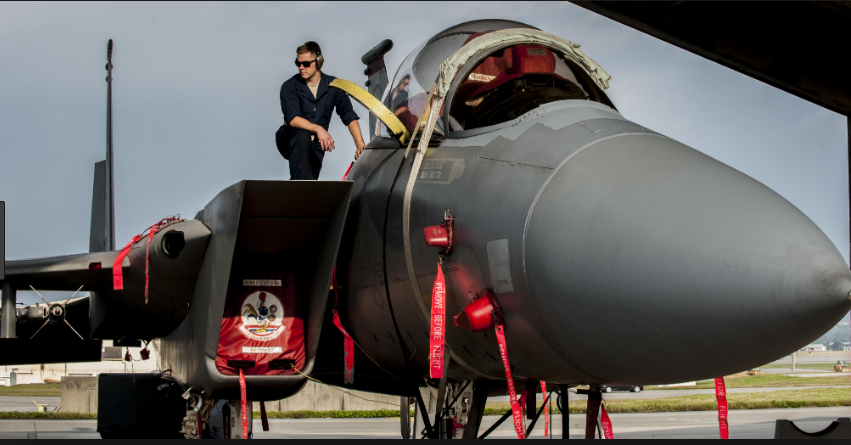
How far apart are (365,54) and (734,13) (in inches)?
169

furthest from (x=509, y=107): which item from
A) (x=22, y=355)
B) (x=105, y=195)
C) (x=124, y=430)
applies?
(x=105, y=195)

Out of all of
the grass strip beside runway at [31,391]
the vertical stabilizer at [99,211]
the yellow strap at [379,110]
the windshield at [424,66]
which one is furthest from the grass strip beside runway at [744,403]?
the grass strip beside runway at [31,391]

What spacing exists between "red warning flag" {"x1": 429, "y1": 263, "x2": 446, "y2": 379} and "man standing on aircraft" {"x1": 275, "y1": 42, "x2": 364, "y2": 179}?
8.02 ft

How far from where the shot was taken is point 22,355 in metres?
9.30

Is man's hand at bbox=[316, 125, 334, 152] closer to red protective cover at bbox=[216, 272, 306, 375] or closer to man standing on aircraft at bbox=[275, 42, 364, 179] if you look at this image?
man standing on aircraft at bbox=[275, 42, 364, 179]

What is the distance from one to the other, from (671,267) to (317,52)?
13.8 feet

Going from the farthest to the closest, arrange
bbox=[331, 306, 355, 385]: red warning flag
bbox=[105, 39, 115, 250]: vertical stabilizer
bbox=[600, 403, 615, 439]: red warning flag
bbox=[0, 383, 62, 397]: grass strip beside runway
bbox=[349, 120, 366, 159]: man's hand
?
bbox=[0, 383, 62, 397]: grass strip beside runway < bbox=[105, 39, 115, 250]: vertical stabilizer < bbox=[349, 120, 366, 159]: man's hand < bbox=[331, 306, 355, 385]: red warning flag < bbox=[600, 403, 615, 439]: red warning flag

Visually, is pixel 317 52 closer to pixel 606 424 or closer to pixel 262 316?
pixel 262 316

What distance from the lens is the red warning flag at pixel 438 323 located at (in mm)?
3262

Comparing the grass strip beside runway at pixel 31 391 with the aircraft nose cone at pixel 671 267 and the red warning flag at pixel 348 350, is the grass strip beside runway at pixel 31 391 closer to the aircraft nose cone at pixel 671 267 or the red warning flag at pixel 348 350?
the red warning flag at pixel 348 350

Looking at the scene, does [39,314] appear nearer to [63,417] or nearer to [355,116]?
[355,116]

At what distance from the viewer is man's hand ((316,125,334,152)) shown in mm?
5492

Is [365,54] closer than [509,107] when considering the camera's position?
No

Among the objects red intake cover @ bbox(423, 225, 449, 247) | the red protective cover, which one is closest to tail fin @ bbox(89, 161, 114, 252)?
the red protective cover
